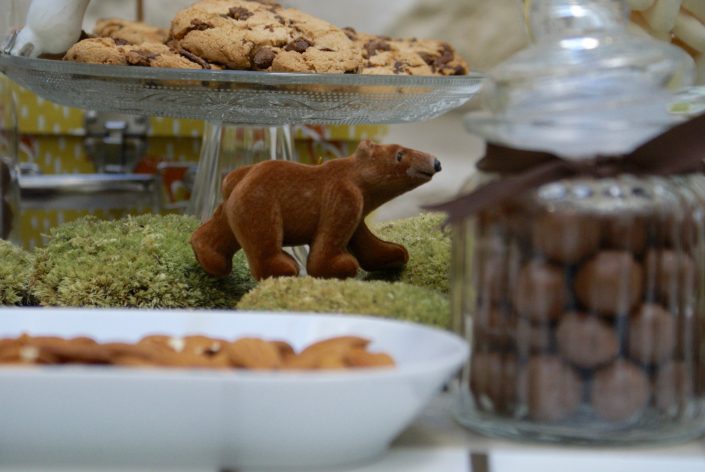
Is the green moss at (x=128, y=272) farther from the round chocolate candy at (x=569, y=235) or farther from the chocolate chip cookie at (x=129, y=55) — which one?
the round chocolate candy at (x=569, y=235)

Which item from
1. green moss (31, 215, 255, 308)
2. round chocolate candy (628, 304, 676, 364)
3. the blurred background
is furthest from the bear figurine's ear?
the blurred background

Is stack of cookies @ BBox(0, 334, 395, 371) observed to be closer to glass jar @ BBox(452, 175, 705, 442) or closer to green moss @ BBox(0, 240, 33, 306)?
glass jar @ BBox(452, 175, 705, 442)

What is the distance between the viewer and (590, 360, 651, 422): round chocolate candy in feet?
1.27

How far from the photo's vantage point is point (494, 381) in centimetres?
41

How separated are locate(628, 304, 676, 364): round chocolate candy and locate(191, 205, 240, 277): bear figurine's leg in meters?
0.25

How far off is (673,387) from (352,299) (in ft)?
0.48

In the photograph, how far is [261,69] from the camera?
2.37 feet

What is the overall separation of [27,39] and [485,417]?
19.0 inches

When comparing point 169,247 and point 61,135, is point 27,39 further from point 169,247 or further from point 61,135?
point 61,135

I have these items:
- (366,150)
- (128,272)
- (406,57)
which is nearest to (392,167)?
(366,150)

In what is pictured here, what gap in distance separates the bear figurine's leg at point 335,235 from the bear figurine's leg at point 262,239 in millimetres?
13

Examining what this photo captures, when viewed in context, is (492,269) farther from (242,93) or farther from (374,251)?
(242,93)

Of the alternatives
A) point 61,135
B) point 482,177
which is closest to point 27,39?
point 482,177

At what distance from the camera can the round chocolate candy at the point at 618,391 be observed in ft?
1.27
